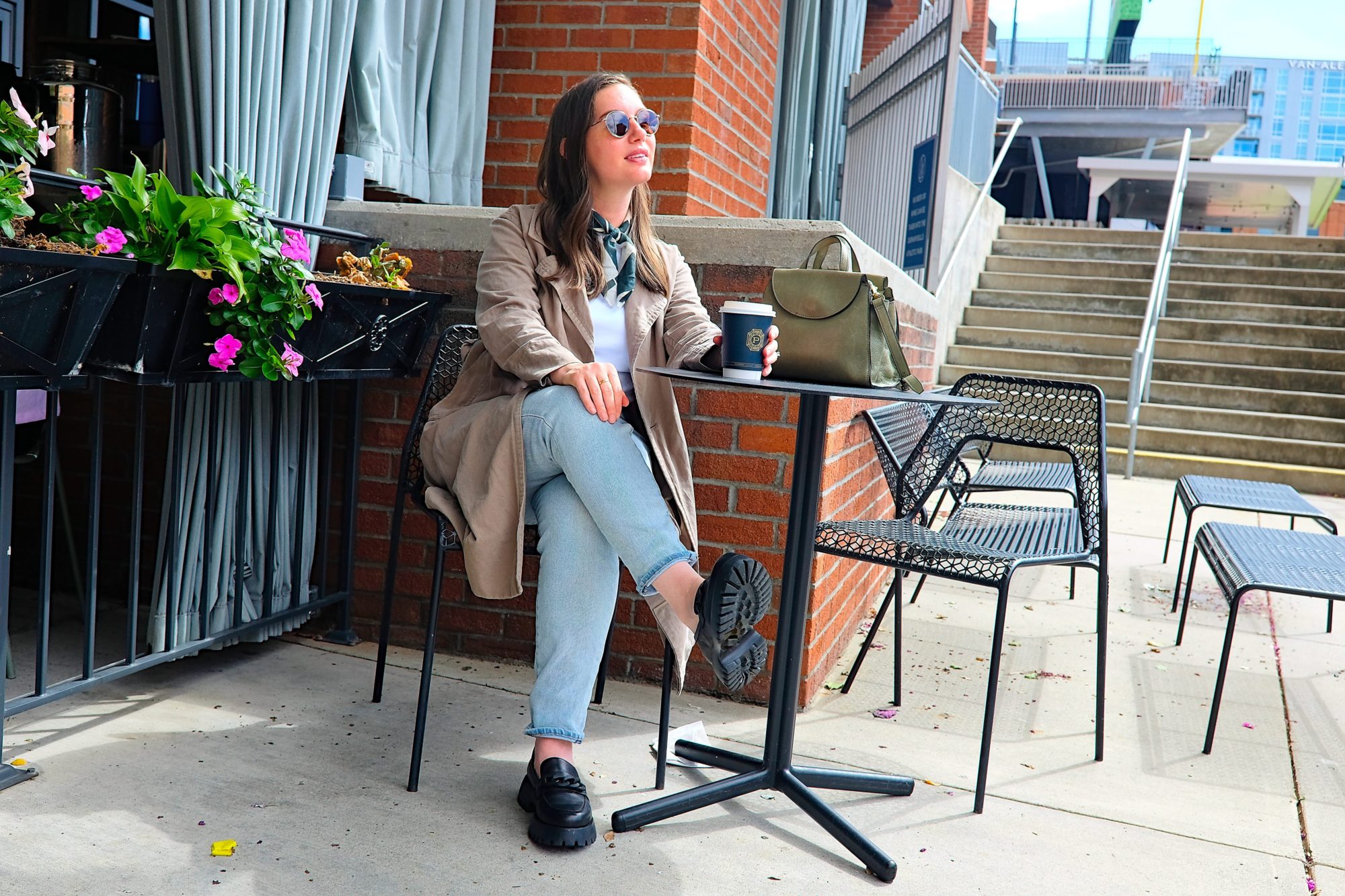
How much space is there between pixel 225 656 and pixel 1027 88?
76.1ft

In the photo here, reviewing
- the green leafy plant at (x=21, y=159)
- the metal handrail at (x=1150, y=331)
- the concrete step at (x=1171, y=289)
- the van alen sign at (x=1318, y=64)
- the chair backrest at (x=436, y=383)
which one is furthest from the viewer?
the van alen sign at (x=1318, y=64)

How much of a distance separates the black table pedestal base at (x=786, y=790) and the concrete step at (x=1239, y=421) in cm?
705

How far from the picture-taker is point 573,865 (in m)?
1.90

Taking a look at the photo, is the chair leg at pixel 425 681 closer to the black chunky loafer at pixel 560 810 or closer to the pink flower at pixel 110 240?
the black chunky loafer at pixel 560 810

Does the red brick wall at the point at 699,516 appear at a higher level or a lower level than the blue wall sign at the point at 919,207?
lower

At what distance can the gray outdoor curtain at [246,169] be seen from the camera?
246 cm

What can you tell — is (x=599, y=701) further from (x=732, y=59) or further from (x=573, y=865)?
(x=732, y=59)

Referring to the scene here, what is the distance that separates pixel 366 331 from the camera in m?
2.61

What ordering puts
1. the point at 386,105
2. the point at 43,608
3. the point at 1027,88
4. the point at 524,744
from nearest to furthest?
1. the point at 43,608
2. the point at 524,744
3. the point at 386,105
4. the point at 1027,88

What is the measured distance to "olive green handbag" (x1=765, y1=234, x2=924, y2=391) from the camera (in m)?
1.95

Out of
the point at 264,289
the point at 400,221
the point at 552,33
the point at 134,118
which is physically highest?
the point at 552,33

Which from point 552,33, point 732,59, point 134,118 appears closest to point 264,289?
point 134,118

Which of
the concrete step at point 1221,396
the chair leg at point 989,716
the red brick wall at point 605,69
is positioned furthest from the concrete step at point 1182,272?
the chair leg at point 989,716

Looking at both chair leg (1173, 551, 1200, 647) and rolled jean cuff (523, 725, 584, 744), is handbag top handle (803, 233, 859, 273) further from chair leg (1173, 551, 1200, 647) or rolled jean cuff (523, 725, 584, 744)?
chair leg (1173, 551, 1200, 647)
